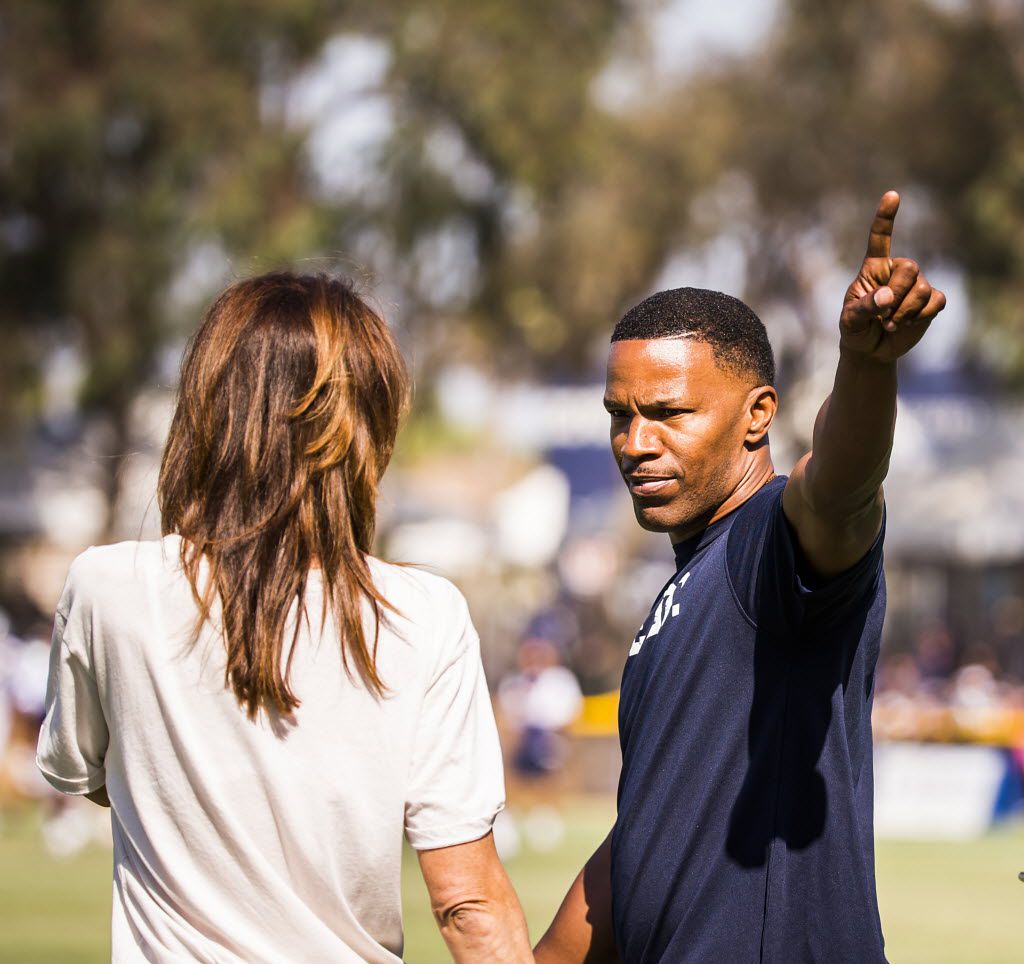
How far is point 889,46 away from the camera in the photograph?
86.1ft

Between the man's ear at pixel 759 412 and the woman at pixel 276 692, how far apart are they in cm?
81

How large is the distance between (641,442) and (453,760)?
2.70 ft

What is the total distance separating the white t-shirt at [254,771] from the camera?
98.6 inches

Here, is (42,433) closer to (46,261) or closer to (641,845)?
(46,261)

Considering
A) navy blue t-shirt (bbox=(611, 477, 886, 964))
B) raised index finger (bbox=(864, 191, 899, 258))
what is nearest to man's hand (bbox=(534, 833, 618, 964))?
navy blue t-shirt (bbox=(611, 477, 886, 964))

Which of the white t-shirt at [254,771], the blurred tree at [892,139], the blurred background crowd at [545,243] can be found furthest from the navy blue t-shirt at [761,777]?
the blurred tree at [892,139]

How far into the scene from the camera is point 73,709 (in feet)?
8.60

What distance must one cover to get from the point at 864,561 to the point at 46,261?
833 inches

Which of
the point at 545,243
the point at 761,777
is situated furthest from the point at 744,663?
the point at 545,243

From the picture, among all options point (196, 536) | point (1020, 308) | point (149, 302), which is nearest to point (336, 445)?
point (196, 536)

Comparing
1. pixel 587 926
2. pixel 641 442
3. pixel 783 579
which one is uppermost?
pixel 641 442

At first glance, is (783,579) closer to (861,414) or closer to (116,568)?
(861,414)

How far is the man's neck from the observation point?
10.4 feet

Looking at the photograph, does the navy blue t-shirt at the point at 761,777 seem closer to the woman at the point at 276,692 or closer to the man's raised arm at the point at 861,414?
the man's raised arm at the point at 861,414
